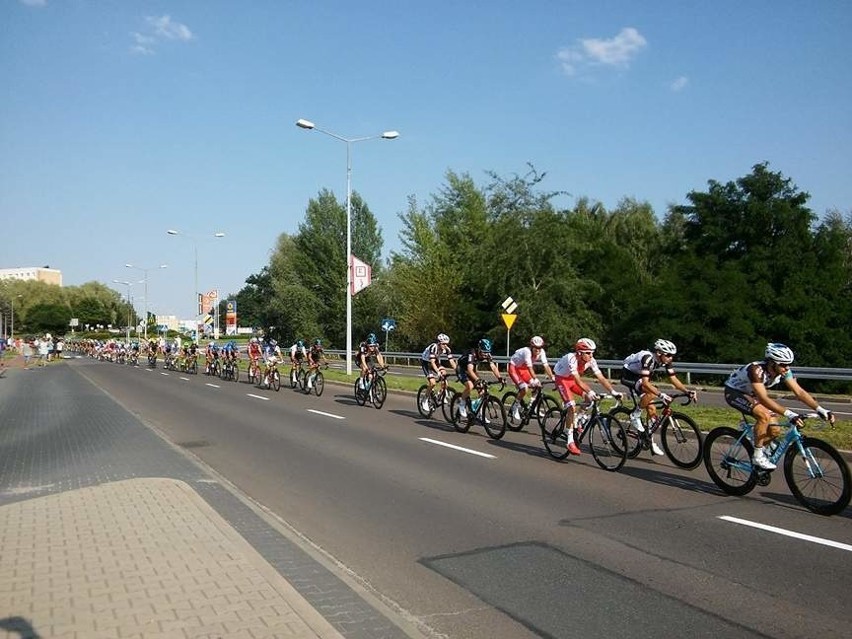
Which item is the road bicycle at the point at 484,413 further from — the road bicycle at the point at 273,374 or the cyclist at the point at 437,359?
the road bicycle at the point at 273,374

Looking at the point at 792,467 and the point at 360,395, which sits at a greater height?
the point at 792,467

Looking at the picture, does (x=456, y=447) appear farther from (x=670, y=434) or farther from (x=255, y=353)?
(x=255, y=353)

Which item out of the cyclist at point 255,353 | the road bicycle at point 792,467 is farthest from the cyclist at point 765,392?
the cyclist at point 255,353

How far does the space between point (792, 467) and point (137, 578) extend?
6457 mm

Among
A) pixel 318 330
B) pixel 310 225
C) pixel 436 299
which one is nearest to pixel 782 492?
pixel 436 299

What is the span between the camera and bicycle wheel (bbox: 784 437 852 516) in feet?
23.5

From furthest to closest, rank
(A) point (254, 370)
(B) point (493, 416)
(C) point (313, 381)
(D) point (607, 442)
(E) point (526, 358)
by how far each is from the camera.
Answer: (A) point (254, 370)
(C) point (313, 381)
(B) point (493, 416)
(E) point (526, 358)
(D) point (607, 442)

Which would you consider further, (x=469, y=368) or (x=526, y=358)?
(x=469, y=368)

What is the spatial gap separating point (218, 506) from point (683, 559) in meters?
4.57

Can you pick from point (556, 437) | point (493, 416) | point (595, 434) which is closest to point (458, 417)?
point (493, 416)

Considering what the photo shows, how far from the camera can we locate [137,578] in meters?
4.98

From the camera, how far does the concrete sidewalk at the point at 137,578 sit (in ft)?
13.7

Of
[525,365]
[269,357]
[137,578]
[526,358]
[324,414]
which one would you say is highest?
[526,358]

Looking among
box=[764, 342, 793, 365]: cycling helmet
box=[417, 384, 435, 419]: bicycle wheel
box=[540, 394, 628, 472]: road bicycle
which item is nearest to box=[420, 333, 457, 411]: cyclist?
box=[417, 384, 435, 419]: bicycle wheel
